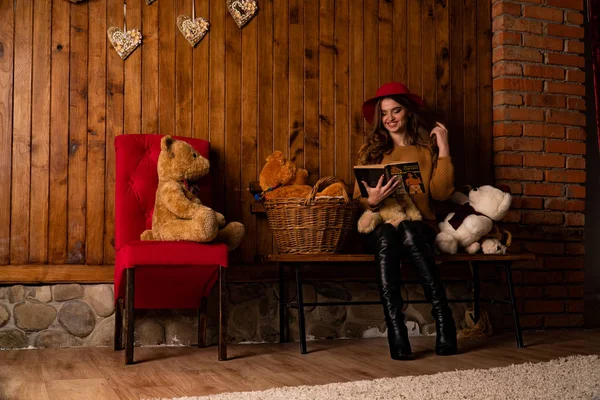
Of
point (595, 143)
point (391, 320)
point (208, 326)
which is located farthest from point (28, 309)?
point (595, 143)

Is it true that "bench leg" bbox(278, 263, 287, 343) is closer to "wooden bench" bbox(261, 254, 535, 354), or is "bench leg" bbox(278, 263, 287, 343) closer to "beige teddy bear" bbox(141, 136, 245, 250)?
"wooden bench" bbox(261, 254, 535, 354)

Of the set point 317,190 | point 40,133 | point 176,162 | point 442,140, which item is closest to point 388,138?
point 442,140

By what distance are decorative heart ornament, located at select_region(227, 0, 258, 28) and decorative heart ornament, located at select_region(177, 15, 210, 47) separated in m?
0.16

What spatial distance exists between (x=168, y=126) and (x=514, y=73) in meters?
1.89

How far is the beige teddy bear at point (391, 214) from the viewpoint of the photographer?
2918 mm

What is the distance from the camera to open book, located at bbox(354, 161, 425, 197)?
2.84 meters

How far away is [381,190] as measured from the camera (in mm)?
2844

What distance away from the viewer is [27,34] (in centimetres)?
301

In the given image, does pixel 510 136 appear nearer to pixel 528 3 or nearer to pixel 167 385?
pixel 528 3

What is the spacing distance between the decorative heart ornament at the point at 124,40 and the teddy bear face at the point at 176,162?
62cm

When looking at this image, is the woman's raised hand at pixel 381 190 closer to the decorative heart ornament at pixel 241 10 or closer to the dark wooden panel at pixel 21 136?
the decorative heart ornament at pixel 241 10

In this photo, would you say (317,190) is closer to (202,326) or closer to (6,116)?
(202,326)

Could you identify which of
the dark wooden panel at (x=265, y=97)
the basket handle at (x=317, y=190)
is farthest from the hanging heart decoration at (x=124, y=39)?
the basket handle at (x=317, y=190)

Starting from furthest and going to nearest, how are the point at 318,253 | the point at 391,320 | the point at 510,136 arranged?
the point at 510,136, the point at 318,253, the point at 391,320
